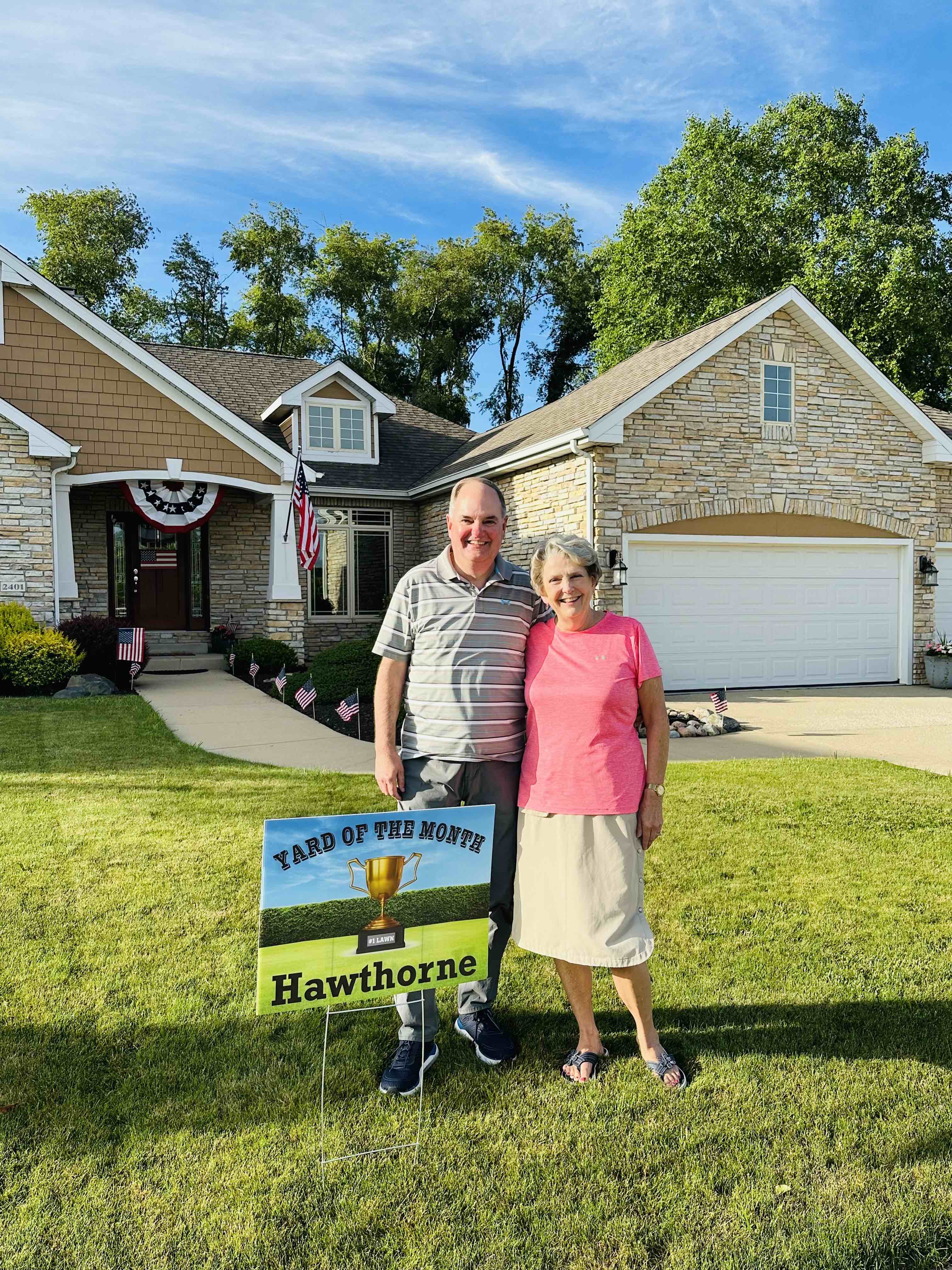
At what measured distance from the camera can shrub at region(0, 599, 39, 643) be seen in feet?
36.1

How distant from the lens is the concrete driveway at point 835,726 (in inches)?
321

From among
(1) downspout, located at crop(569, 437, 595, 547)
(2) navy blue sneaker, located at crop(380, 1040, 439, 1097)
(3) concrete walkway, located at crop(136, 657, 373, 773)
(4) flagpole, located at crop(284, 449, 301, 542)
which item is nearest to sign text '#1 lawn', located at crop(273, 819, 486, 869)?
(2) navy blue sneaker, located at crop(380, 1040, 439, 1097)

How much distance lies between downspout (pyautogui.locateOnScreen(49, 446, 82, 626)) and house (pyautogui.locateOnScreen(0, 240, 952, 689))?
0.15ft

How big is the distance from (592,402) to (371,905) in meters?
12.4

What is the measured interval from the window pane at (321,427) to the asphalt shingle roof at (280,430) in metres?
0.45

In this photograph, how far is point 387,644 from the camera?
3006 mm

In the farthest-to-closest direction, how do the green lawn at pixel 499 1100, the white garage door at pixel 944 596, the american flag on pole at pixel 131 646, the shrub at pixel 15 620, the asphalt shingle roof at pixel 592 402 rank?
the white garage door at pixel 944 596, the asphalt shingle roof at pixel 592 402, the american flag on pole at pixel 131 646, the shrub at pixel 15 620, the green lawn at pixel 499 1100

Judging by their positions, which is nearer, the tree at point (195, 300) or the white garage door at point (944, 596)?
the white garage door at point (944, 596)

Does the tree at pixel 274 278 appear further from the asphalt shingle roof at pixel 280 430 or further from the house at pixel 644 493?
the house at pixel 644 493

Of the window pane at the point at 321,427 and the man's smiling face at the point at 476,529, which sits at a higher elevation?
the window pane at the point at 321,427

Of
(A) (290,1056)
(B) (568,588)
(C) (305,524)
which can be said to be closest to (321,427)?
(C) (305,524)

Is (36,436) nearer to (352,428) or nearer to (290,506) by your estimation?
(290,506)

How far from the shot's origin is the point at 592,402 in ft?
45.8

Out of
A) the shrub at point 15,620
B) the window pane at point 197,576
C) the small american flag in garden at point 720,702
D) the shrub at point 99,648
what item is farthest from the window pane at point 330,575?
the small american flag in garden at point 720,702
